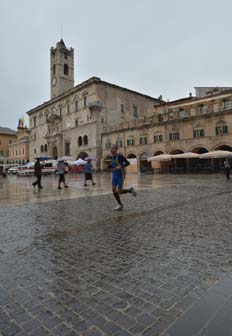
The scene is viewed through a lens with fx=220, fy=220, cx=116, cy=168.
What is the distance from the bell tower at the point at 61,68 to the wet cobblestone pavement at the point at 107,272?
2324 inches

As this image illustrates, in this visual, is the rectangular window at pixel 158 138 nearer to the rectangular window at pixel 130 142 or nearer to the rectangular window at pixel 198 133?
the rectangular window at pixel 130 142

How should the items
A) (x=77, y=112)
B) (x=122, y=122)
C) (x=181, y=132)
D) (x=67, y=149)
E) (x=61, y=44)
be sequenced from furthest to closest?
(x=61, y=44)
(x=67, y=149)
(x=77, y=112)
(x=122, y=122)
(x=181, y=132)

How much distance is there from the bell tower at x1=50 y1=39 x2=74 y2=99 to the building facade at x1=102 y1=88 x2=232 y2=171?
2606 cm

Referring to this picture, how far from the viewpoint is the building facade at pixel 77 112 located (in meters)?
43.9

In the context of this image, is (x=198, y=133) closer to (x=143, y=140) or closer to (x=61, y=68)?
(x=143, y=140)

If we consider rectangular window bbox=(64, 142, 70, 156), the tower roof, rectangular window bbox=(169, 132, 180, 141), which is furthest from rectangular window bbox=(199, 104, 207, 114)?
the tower roof

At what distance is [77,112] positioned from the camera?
158ft

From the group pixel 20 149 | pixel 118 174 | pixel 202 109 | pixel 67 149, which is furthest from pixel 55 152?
pixel 118 174

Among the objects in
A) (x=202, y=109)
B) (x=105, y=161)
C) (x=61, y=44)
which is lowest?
(x=105, y=161)

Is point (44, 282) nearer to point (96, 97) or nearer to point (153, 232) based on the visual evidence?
point (153, 232)

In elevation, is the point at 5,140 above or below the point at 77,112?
below

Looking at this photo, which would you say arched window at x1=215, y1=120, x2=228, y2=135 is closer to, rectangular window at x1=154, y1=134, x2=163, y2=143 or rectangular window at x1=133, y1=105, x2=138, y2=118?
rectangular window at x1=154, y1=134, x2=163, y2=143

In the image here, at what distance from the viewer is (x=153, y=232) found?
431 centimetres

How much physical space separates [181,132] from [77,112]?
24.7m
